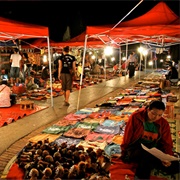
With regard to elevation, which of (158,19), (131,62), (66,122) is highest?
(158,19)

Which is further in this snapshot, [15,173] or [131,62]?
[131,62]

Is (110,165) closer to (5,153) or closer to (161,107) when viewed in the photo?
(161,107)

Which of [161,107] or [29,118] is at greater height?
[161,107]

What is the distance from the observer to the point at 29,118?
679 cm

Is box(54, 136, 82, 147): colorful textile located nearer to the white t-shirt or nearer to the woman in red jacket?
the woman in red jacket

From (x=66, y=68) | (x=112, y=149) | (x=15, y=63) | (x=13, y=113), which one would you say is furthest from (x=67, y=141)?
(x=15, y=63)

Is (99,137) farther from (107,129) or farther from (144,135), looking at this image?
(144,135)

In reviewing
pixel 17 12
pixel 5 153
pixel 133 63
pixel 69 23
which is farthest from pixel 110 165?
pixel 69 23

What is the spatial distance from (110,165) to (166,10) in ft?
21.1

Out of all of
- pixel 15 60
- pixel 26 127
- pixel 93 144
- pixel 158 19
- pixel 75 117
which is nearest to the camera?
pixel 93 144

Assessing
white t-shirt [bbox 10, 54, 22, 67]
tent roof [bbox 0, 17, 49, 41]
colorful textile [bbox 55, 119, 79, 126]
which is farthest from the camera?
white t-shirt [bbox 10, 54, 22, 67]

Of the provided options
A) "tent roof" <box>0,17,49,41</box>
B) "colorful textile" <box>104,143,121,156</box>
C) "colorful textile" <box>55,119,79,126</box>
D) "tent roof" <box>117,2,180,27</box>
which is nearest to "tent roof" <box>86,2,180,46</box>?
"tent roof" <box>117,2,180,27</box>

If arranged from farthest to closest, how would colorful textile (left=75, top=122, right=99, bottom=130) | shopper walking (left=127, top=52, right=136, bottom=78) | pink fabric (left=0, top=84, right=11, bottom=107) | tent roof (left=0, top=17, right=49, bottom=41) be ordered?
shopper walking (left=127, top=52, right=136, bottom=78) → pink fabric (left=0, top=84, right=11, bottom=107) → tent roof (left=0, top=17, right=49, bottom=41) → colorful textile (left=75, top=122, right=99, bottom=130)

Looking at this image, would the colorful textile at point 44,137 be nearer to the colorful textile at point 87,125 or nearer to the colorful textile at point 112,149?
the colorful textile at point 87,125
